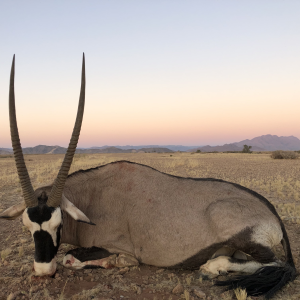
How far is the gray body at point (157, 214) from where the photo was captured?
4.09m

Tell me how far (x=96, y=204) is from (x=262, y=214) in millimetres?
2699

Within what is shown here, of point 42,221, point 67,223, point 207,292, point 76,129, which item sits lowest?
point 207,292

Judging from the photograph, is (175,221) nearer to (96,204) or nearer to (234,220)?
(234,220)

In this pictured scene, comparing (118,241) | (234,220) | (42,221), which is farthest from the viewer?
(118,241)

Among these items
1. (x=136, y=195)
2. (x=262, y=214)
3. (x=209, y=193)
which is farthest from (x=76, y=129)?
(x=262, y=214)

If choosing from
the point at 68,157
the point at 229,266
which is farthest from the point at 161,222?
the point at 68,157

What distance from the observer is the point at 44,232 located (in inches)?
141

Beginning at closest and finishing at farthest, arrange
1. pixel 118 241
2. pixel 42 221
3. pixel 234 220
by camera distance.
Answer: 1. pixel 42 221
2. pixel 234 220
3. pixel 118 241

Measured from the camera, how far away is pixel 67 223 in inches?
176

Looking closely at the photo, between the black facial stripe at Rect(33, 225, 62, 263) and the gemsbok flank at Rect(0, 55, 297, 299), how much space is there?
0.01m

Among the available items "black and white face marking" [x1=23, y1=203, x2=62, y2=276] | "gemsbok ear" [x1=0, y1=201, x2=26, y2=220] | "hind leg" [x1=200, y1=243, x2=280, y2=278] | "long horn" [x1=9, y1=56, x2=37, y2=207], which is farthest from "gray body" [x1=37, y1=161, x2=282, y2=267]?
"black and white face marking" [x1=23, y1=203, x2=62, y2=276]

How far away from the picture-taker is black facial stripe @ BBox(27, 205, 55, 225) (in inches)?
140

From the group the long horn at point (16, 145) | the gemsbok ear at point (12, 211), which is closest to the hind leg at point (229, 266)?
the long horn at point (16, 145)

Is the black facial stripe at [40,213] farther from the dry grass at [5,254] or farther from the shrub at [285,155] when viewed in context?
the shrub at [285,155]
